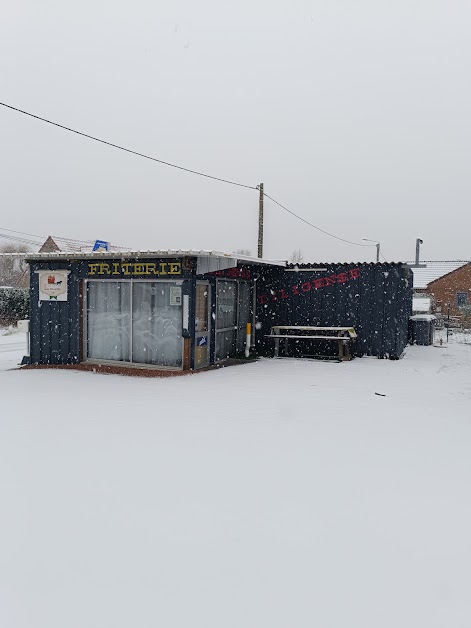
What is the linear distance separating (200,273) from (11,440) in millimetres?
6175

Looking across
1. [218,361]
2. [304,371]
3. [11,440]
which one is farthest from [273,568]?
[218,361]

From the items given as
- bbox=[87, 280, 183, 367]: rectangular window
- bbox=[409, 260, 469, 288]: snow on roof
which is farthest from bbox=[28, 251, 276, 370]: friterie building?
bbox=[409, 260, 469, 288]: snow on roof

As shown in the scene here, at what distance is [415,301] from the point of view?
31.0m

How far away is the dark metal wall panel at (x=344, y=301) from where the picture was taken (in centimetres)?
1383

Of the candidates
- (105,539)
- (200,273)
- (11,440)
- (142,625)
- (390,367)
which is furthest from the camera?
(390,367)

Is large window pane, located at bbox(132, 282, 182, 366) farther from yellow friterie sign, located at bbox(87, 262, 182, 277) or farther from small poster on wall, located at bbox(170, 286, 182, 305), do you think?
yellow friterie sign, located at bbox(87, 262, 182, 277)

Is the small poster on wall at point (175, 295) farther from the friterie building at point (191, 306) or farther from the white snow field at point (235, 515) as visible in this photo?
the white snow field at point (235, 515)

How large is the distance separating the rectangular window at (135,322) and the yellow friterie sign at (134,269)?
0.70 feet

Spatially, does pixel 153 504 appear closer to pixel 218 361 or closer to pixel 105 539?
pixel 105 539

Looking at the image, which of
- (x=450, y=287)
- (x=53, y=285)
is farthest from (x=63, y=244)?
(x=450, y=287)

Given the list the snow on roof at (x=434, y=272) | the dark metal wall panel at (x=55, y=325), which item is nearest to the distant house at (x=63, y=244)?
the dark metal wall panel at (x=55, y=325)

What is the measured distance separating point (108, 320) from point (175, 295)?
2034 millimetres

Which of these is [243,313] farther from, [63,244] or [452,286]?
[452,286]

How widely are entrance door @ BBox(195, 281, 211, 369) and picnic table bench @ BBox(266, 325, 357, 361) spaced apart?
227cm
